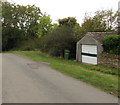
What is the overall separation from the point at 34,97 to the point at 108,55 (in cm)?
1025

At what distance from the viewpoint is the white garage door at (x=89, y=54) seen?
58.1ft

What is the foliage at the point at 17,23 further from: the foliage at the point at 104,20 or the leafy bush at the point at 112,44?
the leafy bush at the point at 112,44

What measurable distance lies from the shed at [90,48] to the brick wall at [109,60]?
51 cm

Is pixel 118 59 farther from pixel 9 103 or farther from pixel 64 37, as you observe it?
pixel 9 103

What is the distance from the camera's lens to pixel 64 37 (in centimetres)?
2184

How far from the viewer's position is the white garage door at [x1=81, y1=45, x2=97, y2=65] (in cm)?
1771

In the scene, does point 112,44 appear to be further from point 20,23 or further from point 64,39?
point 20,23

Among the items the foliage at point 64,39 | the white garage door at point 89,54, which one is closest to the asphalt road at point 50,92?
the white garage door at point 89,54

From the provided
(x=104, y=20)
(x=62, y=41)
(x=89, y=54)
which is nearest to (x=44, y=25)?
(x=104, y=20)

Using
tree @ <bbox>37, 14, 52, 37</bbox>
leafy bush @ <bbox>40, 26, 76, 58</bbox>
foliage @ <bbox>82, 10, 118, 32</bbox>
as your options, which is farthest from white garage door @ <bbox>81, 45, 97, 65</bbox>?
tree @ <bbox>37, 14, 52, 37</bbox>

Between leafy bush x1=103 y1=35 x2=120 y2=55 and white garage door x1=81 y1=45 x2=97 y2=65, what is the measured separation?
1174 millimetres

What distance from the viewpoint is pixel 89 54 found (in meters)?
18.5

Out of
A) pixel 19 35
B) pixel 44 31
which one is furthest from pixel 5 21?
pixel 44 31

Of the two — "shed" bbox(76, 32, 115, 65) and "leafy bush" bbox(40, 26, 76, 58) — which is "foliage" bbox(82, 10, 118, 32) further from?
"shed" bbox(76, 32, 115, 65)
